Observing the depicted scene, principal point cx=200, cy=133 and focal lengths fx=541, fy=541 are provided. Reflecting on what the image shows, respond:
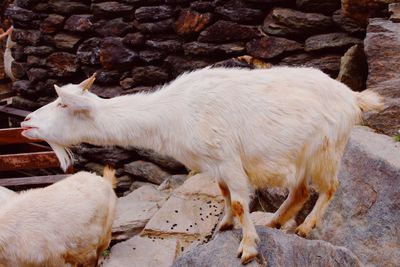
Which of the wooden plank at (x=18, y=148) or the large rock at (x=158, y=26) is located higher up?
the large rock at (x=158, y=26)

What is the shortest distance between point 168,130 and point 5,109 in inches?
301

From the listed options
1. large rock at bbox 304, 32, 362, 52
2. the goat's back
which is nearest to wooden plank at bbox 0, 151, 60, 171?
large rock at bbox 304, 32, 362, 52

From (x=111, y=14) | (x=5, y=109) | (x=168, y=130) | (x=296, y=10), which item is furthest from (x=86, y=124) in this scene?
(x=5, y=109)

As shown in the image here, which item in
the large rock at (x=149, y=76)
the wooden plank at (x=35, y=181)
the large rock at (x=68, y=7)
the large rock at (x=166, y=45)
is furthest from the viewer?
the large rock at (x=68, y=7)

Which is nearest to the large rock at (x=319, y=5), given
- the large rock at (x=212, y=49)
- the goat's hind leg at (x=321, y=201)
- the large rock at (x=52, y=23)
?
the large rock at (x=212, y=49)

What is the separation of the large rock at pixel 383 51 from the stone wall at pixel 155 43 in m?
0.42

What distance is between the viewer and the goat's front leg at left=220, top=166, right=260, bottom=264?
326 cm

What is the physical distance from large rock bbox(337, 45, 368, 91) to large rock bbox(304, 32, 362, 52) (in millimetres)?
160

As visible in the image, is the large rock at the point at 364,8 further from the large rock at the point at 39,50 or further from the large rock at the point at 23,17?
the large rock at the point at 23,17

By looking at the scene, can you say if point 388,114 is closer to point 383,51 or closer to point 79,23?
point 383,51

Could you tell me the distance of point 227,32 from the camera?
724 cm

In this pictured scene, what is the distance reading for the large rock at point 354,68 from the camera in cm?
626

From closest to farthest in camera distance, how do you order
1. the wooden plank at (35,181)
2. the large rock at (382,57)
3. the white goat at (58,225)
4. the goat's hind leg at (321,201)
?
the goat's hind leg at (321,201)
the white goat at (58,225)
the large rock at (382,57)
the wooden plank at (35,181)

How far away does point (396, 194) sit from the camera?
428 centimetres
